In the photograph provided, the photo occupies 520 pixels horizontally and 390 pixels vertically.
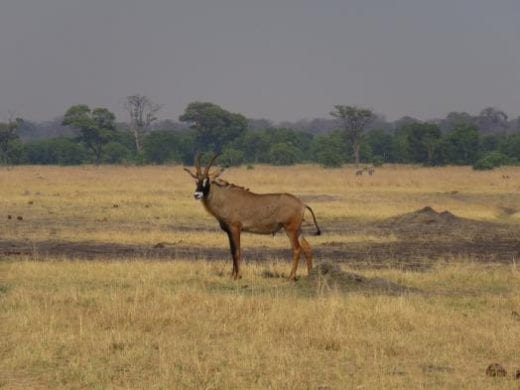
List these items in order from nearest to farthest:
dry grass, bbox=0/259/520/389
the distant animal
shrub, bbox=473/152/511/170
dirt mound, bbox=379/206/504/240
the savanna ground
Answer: dry grass, bbox=0/259/520/389, the savanna ground, the distant animal, dirt mound, bbox=379/206/504/240, shrub, bbox=473/152/511/170

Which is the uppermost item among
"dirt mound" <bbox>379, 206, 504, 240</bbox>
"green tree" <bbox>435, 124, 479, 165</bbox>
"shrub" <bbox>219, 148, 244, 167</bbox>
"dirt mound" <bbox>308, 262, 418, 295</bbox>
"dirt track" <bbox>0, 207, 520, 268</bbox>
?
"green tree" <bbox>435, 124, 479, 165</bbox>

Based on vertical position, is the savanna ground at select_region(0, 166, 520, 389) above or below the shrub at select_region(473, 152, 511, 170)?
below

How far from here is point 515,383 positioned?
25.0 feet

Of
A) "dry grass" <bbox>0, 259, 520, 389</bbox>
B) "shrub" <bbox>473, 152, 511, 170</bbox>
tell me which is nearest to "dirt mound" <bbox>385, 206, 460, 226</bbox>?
"dry grass" <bbox>0, 259, 520, 389</bbox>

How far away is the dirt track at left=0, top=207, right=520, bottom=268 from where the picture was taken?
1752cm

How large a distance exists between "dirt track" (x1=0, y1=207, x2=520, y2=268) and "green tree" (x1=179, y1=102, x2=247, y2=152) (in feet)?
225

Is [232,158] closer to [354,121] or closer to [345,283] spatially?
[354,121]

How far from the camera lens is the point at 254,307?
10.7 metres

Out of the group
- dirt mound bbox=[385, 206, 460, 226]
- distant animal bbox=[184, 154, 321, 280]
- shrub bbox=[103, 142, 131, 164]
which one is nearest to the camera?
distant animal bbox=[184, 154, 321, 280]

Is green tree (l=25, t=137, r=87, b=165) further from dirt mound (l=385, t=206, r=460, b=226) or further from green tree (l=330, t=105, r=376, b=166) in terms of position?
dirt mound (l=385, t=206, r=460, b=226)

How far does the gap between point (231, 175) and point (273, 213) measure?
3612 centimetres

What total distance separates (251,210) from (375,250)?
5.37 m

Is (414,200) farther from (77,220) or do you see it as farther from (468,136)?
(468,136)

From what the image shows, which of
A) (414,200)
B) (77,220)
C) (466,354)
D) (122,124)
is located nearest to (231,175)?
(414,200)
